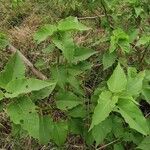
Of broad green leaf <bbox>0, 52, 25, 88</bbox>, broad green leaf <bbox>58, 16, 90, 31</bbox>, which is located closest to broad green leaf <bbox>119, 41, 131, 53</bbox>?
broad green leaf <bbox>58, 16, 90, 31</bbox>

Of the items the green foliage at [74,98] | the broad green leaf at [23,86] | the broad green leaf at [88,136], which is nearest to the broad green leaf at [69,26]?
the green foliage at [74,98]

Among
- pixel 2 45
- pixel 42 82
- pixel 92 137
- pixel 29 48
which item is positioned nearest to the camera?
pixel 42 82

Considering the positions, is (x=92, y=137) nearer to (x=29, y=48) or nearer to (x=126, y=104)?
(x=126, y=104)

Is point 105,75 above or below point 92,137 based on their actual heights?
below

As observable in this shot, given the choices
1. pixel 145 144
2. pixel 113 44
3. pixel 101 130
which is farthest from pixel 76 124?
pixel 113 44

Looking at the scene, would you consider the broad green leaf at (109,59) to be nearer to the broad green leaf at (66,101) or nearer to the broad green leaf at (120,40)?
the broad green leaf at (120,40)

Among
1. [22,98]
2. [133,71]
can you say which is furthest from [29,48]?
[22,98]
